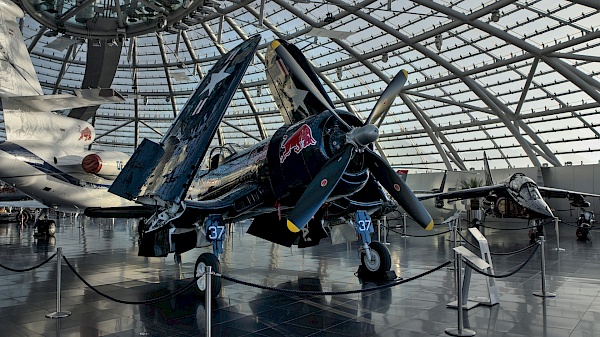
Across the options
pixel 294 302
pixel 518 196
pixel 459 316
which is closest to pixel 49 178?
pixel 294 302

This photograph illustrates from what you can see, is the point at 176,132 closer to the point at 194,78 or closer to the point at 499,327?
the point at 499,327

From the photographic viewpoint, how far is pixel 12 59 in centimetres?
1608

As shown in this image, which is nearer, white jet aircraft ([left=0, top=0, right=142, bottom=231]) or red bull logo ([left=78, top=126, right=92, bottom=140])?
→ white jet aircraft ([left=0, top=0, right=142, bottom=231])

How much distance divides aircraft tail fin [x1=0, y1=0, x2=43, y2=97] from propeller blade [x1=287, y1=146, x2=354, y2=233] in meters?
12.9

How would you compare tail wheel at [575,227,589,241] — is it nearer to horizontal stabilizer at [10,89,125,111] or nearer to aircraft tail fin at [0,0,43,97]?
horizontal stabilizer at [10,89,125,111]

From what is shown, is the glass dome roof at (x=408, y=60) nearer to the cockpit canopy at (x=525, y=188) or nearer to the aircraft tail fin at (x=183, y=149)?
the cockpit canopy at (x=525, y=188)

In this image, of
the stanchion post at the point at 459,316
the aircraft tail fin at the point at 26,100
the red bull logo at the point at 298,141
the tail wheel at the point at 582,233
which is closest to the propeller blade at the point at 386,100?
the red bull logo at the point at 298,141

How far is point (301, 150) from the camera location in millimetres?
8141

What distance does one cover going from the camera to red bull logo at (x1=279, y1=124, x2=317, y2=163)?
809 cm

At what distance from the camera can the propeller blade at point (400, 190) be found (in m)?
8.09

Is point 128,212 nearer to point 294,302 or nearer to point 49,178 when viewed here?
point 294,302

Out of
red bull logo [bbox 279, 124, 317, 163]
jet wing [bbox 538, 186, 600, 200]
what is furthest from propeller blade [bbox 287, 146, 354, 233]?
jet wing [bbox 538, 186, 600, 200]

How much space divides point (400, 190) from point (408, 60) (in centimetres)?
2631

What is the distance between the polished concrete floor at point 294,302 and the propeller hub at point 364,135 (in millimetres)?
A: 2737
